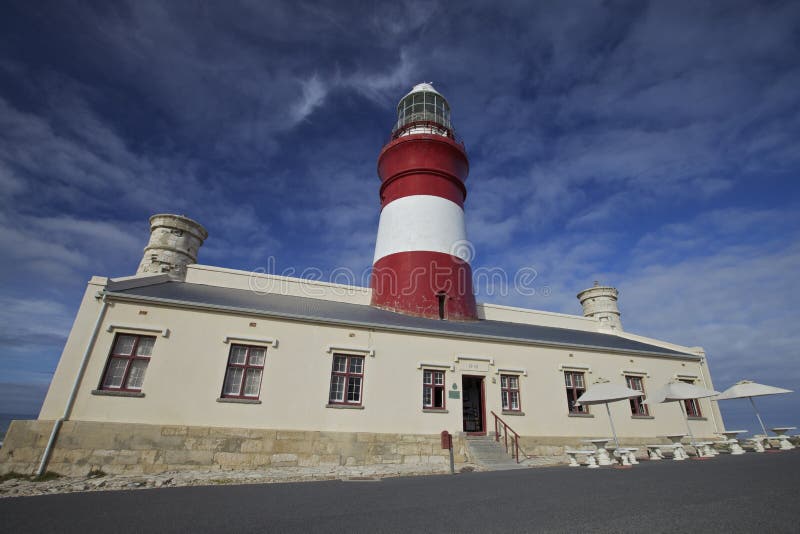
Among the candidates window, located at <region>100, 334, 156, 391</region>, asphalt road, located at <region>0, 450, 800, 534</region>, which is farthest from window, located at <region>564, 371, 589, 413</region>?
window, located at <region>100, 334, 156, 391</region>

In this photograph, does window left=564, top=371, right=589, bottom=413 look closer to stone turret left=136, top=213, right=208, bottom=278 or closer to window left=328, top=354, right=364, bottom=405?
window left=328, top=354, right=364, bottom=405

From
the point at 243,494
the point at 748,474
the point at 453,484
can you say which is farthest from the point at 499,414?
the point at 243,494

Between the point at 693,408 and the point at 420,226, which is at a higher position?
the point at 420,226

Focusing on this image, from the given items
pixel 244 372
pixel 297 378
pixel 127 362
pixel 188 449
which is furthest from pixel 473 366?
pixel 127 362

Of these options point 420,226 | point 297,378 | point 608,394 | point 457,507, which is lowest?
point 457,507

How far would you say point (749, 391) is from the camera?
14.9 m

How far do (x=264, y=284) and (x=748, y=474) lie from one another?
17.4 m

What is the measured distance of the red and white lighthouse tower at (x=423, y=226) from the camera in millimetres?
17641

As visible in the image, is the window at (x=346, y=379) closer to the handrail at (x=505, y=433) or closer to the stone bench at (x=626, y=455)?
the handrail at (x=505, y=433)

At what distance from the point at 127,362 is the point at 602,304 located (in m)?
26.6

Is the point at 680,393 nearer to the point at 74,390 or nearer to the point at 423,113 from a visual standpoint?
the point at 423,113

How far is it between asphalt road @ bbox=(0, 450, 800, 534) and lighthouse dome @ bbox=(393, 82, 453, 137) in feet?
58.2

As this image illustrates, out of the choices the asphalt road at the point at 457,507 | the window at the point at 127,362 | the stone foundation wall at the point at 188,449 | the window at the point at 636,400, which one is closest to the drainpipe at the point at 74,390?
the stone foundation wall at the point at 188,449

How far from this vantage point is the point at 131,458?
10.1 m
